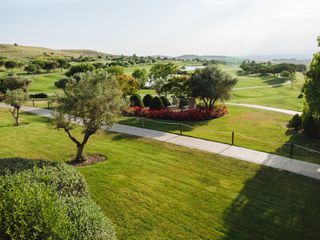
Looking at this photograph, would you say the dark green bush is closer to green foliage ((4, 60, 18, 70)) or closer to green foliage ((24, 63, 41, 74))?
green foliage ((24, 63, 41, 74))

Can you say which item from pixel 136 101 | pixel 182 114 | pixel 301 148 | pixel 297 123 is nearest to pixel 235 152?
pixel 301 148

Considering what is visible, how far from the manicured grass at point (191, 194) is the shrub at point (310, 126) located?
7.91 metres

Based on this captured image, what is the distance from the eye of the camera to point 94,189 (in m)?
11.8

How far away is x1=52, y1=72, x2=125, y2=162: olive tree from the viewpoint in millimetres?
13445

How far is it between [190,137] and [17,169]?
1149 cm

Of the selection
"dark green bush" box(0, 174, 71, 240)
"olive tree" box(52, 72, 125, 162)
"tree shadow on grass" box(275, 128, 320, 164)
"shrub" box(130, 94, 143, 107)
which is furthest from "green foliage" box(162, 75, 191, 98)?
"dark green bush" box(0, 174, 71, 240)

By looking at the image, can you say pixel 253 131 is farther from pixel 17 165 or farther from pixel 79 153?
pixel 17 165

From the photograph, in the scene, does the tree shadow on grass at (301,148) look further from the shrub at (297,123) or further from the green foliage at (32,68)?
the green foliage at (32,68)

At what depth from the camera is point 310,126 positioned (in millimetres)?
19922

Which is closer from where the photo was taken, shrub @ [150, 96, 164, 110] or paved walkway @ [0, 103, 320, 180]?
paved walkway @ [0, 103, 320, 180]

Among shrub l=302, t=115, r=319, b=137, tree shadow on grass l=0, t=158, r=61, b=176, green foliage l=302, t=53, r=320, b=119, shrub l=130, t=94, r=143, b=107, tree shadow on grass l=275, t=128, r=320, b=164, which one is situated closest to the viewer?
tree shadow on grass l=0, t=158, r=61, b=176

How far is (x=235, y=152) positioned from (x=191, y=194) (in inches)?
223

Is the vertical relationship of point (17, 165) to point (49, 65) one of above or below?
below

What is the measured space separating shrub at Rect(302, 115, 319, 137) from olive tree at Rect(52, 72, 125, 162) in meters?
13.1
